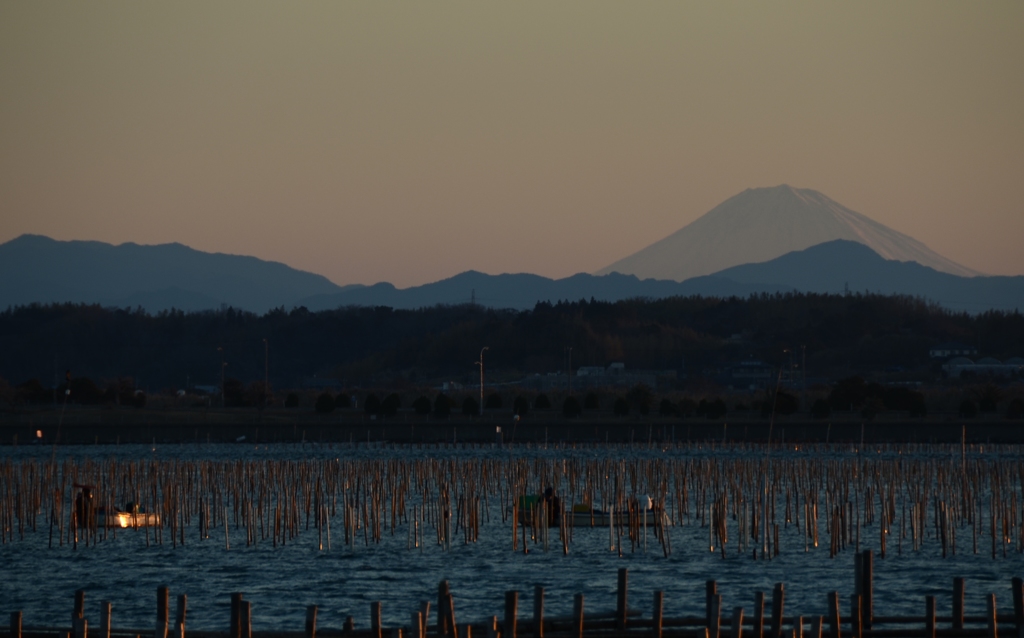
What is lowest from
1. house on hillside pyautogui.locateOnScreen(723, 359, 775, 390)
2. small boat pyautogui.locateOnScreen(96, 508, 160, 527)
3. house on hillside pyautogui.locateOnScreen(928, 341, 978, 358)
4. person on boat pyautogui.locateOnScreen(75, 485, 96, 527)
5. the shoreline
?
small boat pyautogui.locateOnScreen(96, 508, 160, 527)

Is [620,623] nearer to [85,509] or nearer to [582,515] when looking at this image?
[582,515]

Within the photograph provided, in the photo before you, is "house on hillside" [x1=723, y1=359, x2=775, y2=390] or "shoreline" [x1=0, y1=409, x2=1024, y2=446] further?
"house on hillside" [x1=723, y1=359, x2=775, y2=390]

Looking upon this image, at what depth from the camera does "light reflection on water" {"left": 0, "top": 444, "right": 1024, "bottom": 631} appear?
28.7 meters

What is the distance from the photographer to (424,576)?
33.4 meters

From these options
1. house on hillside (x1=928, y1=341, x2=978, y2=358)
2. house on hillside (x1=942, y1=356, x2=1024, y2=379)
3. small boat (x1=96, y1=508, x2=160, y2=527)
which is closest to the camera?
small boat (x1=96, y1=508, x2=160, y2=527)

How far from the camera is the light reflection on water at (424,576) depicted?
1129 inches

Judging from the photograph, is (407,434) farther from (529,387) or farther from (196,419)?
(529,387)

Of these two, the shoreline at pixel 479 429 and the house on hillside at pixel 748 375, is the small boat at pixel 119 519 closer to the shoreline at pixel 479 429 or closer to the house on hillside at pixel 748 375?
the shoreline at pixel 479 429

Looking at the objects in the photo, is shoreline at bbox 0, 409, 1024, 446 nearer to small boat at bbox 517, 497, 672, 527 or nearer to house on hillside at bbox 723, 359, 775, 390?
small boat at bbox 517, 497, 672, 527

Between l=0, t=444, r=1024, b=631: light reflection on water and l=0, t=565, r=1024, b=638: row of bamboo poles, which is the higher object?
l=0, t=565, r=1024, b=638: row of bamboo poles

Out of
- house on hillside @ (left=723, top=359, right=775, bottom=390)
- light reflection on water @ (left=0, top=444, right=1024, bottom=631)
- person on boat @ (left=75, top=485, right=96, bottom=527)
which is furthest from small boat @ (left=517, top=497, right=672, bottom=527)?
house on hillside @ (left=723, top=359, right=775, bottom=390)

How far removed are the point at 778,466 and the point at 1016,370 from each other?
119m

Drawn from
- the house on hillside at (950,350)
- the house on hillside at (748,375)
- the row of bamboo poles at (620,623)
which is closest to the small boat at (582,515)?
the row of bamboo poles at (620,623)

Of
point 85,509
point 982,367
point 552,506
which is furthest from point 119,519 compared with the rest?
point 982,367
